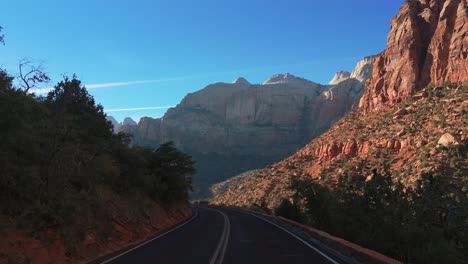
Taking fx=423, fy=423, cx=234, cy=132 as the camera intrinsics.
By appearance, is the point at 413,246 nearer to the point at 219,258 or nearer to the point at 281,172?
the point at 219,258

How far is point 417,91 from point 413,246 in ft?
189

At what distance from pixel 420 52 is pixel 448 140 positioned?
127 feet

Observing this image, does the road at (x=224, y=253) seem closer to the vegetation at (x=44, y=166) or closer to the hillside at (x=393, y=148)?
the vegetation at (x=44, y=166)

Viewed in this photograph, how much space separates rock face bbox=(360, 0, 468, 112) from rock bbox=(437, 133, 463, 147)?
843 inches

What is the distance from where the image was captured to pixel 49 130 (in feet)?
52.8

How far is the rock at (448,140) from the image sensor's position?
3719 centimetres

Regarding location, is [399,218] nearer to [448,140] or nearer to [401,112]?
[448,140]

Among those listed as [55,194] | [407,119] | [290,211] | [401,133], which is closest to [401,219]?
[55,194]

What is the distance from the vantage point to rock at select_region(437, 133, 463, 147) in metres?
37.2

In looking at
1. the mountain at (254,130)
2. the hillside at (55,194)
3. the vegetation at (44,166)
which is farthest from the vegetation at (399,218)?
the mountain at (254,130)

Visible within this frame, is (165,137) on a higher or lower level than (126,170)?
higher

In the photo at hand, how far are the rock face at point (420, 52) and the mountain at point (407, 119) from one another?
0.49ft

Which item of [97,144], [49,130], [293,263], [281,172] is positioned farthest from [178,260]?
[281,172]

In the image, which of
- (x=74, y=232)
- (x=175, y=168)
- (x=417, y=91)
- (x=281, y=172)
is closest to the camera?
(x=74, y=232)
